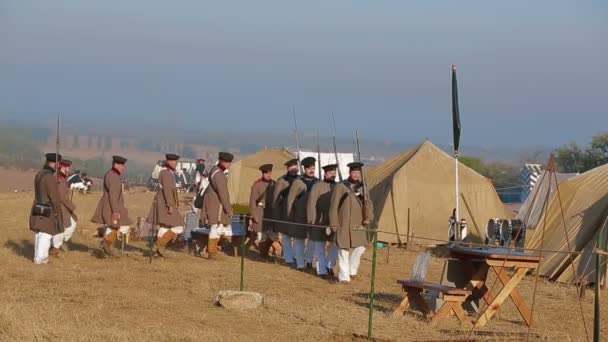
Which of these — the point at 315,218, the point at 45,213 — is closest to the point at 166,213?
the point at 45,213

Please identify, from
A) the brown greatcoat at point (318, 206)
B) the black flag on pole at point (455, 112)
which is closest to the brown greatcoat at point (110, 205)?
the brown greatcoat at point (318, 206)

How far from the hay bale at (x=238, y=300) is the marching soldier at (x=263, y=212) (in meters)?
6.05

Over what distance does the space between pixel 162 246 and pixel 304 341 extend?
25.8 feet

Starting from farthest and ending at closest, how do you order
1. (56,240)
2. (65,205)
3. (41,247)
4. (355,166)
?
(56,240) → (65,205) → (355,166) → (41,247)

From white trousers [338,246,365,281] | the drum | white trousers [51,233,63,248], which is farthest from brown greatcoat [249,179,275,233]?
the drum

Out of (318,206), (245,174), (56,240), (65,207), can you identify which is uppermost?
(318,206)

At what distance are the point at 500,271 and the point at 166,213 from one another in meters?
7.30

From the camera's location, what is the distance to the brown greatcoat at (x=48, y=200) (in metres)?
15.7

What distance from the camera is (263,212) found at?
61.0 ft

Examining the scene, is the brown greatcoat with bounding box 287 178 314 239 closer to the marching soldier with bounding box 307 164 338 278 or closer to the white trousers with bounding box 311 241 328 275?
the marching soldier with bounding box 307 164 338 278

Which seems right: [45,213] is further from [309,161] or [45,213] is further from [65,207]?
[309,161]

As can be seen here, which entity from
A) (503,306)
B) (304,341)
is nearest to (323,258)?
(503,306)

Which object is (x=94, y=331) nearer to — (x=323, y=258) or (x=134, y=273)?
(x=134, y=273)

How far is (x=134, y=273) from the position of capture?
1484 centimetres
